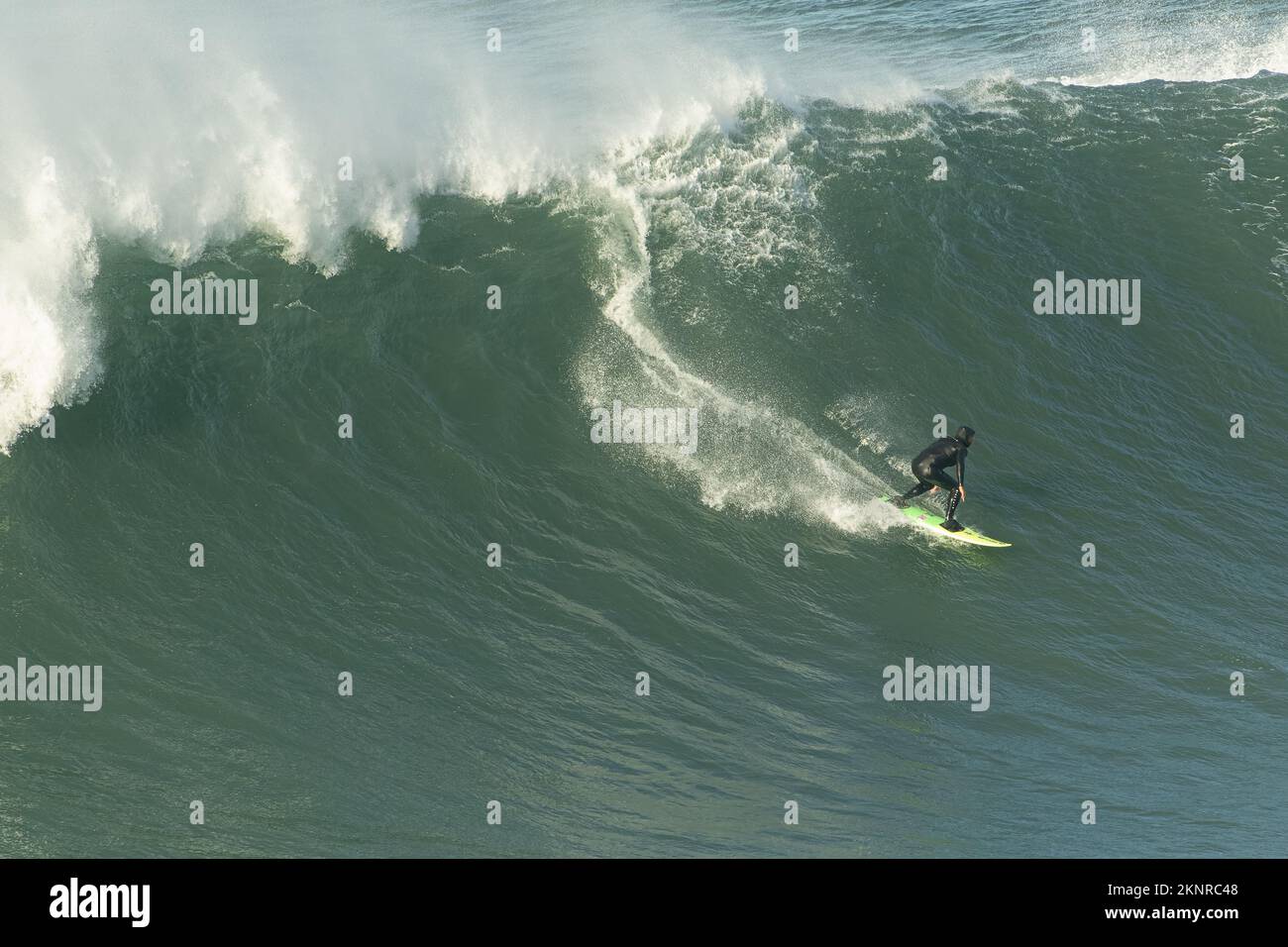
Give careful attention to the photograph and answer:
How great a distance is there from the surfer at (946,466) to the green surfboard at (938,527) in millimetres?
71

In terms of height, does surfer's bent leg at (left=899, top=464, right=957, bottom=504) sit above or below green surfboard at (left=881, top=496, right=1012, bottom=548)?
above

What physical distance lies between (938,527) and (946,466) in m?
0.79

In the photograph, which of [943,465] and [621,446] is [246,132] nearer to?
[621,446]

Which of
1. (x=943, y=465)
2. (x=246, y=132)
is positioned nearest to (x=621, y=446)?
(x=943, y=465)

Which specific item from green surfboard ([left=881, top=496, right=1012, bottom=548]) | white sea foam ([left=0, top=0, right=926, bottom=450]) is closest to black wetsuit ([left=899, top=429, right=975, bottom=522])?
green surfboard ([left=881, top=496, right=1012, bottom=548])

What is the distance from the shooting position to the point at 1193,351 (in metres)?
19.2

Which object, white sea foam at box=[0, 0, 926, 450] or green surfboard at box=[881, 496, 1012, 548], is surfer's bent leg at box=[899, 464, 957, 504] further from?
white sea foam at box=[0, 0, 926, 450]

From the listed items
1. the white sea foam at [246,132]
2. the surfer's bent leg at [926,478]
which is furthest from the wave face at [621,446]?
the surfer's bent leg at [926,478]

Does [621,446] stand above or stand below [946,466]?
above

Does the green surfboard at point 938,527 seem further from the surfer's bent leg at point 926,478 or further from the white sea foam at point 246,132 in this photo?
the white sea foam at point 246,132

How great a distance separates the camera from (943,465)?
15.9 m

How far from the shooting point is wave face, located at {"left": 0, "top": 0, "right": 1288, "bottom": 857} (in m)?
12.6

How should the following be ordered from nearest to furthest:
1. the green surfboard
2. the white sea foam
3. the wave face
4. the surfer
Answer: the wave face < the surfer < the green surfboard < the white sea foam

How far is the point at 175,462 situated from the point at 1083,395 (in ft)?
40.4
